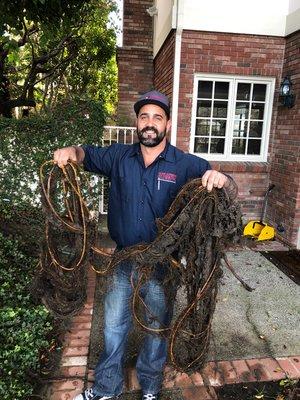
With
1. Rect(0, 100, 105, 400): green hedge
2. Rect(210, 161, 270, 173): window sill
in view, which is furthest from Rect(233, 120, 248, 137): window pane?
Rect(0, 100, 105, 400): green hedge

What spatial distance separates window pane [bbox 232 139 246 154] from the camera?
260 inches

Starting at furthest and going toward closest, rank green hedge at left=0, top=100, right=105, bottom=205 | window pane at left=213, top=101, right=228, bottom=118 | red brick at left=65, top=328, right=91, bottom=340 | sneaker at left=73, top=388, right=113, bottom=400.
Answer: window pane at left=213, top=101, right=228, bottom=118 → green hedge at left=0, top=100, right=105, bottom=205 → red brick at left=65, top=328, right=91, bottom=340 → sneaker at left=73, top=388, right=113, bottom=400

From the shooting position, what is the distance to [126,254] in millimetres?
2191

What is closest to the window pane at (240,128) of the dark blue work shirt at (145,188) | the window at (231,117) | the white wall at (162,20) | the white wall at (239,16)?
the window at (231,117)

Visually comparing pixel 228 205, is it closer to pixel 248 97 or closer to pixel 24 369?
pixel 24 369

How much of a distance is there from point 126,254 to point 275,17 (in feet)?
18.2

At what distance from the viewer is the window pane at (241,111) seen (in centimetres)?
643

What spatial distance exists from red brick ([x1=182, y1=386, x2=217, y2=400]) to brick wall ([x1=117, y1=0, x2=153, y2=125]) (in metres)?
6.71

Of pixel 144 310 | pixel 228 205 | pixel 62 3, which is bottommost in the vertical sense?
pixel 144 310

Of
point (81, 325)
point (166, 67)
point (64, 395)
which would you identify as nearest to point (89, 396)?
point (64, 395)

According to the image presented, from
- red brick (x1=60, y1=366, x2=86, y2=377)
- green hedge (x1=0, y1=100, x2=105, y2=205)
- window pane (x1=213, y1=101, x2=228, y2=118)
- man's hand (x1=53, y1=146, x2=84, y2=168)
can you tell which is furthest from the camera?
window pane (x1=213, y1=101, x2=228, y2=118)

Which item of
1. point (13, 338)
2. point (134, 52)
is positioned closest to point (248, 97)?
point (134, 52)

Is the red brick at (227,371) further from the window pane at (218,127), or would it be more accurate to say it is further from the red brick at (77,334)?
the window pane at (218,127)

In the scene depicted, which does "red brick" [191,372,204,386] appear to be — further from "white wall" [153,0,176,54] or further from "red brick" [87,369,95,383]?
"white wall" [153,0,176,54]
